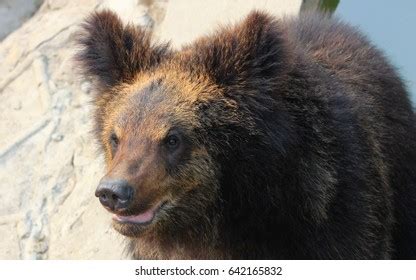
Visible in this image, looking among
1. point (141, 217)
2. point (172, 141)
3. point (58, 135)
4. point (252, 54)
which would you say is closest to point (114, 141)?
point (172, 141)

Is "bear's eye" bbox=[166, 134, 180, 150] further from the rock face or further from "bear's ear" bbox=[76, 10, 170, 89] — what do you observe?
the rock face

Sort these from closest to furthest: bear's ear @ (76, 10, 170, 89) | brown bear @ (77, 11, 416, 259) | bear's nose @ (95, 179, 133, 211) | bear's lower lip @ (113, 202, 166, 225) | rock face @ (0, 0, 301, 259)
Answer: bear's nose @ (95, 179, 133, 211), bear's lower lip @ (113, 202, 166, 225), brown bear @ (77, 11, 416, 259), bear's ear @ (76, 10, 170, 89), rock face @ (0, 0, 301, 259)

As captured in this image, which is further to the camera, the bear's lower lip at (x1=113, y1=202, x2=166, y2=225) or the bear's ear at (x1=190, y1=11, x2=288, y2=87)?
the bear's ear at (x1=190, y1=11, x2=288, y2=87)

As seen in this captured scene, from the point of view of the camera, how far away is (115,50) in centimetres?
489

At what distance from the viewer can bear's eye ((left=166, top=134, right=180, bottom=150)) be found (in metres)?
4.45

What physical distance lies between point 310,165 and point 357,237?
19.3 inches

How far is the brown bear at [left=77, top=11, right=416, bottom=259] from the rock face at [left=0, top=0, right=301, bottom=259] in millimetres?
1870

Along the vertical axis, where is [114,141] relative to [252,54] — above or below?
below

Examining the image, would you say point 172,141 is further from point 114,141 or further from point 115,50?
point 115,50

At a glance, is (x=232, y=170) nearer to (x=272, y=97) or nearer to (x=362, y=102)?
(x=272, y=97)

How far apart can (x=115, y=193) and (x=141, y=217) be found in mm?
292

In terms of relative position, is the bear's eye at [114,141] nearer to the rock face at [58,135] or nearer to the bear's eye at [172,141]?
the bear's eye at [172,141]

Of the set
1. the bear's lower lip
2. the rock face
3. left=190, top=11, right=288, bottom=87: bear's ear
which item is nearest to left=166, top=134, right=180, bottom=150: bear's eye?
the bear's lower lip

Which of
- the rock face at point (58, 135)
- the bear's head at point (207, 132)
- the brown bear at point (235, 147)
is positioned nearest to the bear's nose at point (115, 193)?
the brown bear at point (235, 147)
